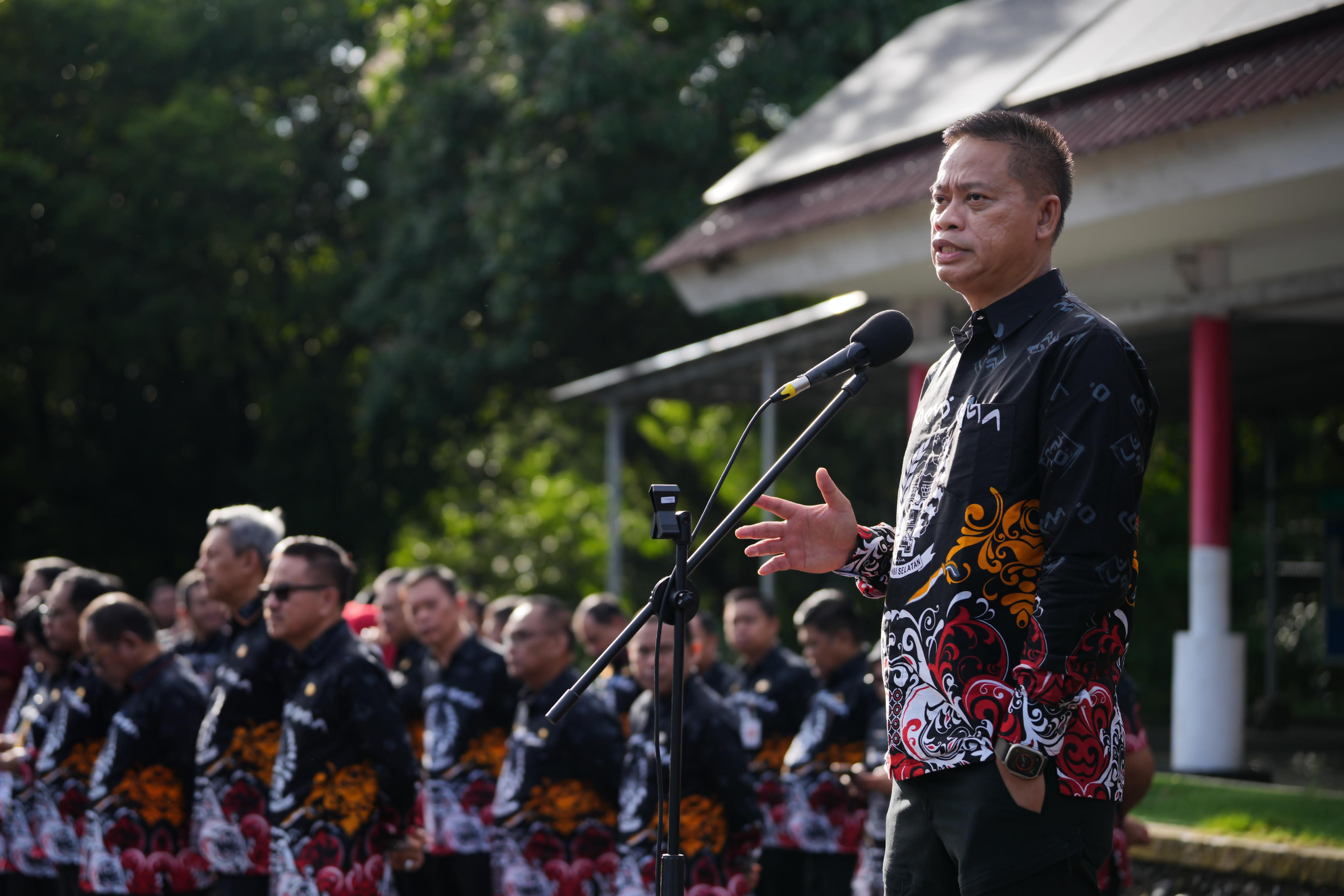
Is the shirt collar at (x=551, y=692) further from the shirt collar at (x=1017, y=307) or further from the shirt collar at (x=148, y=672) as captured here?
the shirt collar at (x=1017, y=307)

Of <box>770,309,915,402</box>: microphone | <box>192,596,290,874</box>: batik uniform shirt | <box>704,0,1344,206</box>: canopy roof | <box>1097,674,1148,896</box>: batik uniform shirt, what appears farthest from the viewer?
<box>704,0,1344,206</box>: canopy roof

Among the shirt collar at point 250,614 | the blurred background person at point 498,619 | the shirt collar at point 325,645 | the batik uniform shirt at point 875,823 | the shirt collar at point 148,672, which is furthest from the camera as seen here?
the blurred background person at point 498,619

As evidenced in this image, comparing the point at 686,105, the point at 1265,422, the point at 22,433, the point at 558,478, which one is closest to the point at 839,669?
the point at 686,105

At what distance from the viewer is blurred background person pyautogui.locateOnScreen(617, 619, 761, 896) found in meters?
5.95

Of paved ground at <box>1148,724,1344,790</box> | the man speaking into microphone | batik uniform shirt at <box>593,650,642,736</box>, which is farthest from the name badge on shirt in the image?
the man speaking into microphone

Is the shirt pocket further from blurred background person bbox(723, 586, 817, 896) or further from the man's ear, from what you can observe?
blurred background person bbox(723, 586, 817, 896)

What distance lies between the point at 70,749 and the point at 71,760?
0.06m

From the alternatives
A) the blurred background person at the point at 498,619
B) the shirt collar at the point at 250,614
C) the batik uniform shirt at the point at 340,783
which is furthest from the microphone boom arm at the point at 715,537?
the blurred background person at the point at 498,619

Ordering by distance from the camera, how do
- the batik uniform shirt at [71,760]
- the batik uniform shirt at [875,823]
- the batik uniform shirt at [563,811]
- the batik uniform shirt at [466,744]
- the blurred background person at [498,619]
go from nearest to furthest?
1. the batik uniform shirt at [875,823]
2. the batik uniform shirt at [563,811]
3. the batik uniform shirt at [71,760]
4. the batik uniform shirt at [466,744]
5. the blurred background person at [498,619]

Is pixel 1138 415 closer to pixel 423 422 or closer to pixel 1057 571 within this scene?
pixel 1057 571

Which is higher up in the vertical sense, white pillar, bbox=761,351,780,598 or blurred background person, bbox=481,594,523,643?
white pillar, bbox=761,351,780,598

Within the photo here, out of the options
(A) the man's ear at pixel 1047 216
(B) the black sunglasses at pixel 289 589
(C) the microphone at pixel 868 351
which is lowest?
(B) the black sunglasses at pixel 289 589

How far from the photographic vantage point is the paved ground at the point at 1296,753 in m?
11.4

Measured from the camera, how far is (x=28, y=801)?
8.06m
